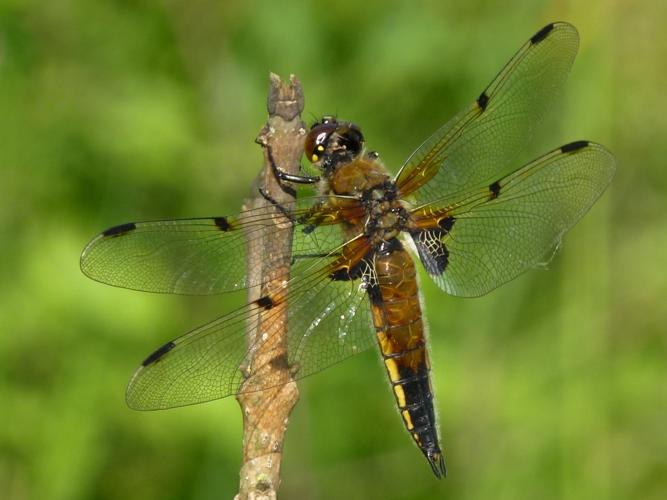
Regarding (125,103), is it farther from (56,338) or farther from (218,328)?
(218,328)

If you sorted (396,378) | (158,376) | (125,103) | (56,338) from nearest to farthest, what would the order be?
(158,376) → (396,378) → (56,338) → (125,103)

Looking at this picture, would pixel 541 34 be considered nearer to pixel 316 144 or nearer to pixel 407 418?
pixel 316 144

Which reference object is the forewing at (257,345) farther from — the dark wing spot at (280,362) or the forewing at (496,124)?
the forewing at (496,124)

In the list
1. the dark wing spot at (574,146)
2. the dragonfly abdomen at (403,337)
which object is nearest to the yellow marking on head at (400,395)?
the dragonfly abdomen at (403,337)

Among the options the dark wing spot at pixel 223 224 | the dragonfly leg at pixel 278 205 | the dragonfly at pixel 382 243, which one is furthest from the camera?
the dark wing spot at pixel 223 224

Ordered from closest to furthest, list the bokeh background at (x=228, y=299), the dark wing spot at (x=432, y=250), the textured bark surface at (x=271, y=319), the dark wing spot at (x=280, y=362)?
the textured bark surface at (x=271, y=319) → the dark wing spot at (x=280, y=362) → the dark wing spot at (x=432, y=250) → the bokeh background at (x=228, y=299)

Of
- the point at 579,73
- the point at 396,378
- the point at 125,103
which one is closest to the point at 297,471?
the point at 396,378
